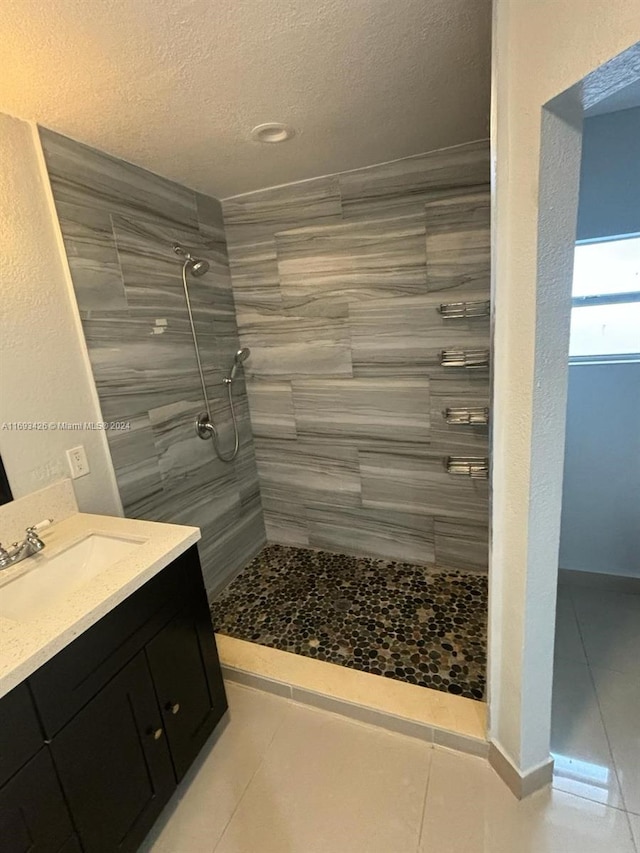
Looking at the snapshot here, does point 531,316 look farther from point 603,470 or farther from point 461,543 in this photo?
point 461,543

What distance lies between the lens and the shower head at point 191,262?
2.13m

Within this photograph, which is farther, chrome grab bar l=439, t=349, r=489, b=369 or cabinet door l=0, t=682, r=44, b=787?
chrome grab bar l=439, t=349, r=489, b=369

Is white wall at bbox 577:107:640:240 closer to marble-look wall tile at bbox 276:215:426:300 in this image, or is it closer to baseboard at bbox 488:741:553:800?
marble-look wall tile at bbox 276:215:426:300

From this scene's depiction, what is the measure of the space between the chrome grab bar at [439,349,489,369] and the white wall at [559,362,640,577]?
44cm

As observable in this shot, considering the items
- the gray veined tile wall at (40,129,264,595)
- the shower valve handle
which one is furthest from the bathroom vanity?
the shower valve handle

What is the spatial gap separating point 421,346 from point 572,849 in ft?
6.33

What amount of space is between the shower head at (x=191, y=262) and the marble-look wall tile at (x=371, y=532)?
1556mm

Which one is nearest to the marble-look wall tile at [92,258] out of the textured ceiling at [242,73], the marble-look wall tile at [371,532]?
the textured ceiling at [242,73]

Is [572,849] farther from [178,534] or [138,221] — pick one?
[138,221]

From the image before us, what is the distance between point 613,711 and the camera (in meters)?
1.55

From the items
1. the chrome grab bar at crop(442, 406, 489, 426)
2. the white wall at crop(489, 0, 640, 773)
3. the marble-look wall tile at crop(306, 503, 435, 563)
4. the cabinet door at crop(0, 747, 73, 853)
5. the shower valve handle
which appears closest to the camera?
the white wall at crop(489, 0, 640, 773)

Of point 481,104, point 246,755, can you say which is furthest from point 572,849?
point 481,104

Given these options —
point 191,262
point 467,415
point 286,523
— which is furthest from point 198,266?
point 286,523

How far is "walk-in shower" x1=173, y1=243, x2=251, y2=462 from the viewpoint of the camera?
7.09ft
